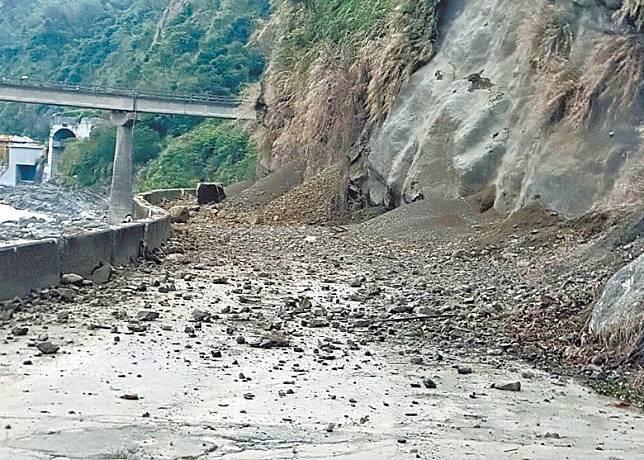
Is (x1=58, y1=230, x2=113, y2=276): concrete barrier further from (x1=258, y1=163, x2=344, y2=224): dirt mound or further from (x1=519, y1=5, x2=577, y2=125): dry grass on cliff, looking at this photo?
(x1=258, y1=163, x2=344, y2=224): dirt mound

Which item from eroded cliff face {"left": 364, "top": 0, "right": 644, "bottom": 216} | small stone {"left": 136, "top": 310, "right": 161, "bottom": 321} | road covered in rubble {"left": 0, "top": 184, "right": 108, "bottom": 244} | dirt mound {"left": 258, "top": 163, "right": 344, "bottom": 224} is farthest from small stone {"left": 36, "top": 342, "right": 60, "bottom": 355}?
road covered in rubble {"left": 0, "top": 184, "right": 108, "bottom": 244}

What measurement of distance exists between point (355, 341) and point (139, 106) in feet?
161

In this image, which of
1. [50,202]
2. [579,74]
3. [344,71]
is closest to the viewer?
[579,74]

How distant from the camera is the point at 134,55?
88.1 m

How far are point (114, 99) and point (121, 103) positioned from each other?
1.35 feet

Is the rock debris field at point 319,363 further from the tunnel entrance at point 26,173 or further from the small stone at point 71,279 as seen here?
the tunnel entrance at point 26,173

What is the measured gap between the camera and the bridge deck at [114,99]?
56281 mm

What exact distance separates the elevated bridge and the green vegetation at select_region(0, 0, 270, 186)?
265 cm

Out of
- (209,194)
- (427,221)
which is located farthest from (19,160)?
(427,221)

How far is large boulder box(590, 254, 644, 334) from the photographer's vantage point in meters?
8.16

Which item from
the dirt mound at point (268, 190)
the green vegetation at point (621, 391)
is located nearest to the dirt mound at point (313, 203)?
the dirt mound at point (268, 190)

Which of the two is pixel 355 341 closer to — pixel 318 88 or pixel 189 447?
pixel 189 447

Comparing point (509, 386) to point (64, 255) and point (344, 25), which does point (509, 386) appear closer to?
point (64, 255)

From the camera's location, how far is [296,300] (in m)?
11.0
